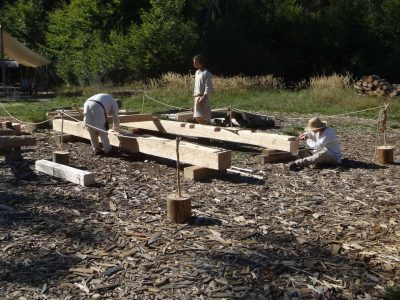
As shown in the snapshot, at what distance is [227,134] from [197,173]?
2346mm

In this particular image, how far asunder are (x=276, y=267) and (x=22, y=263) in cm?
213

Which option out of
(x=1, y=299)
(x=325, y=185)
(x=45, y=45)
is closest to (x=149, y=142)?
(x=325, y=185)

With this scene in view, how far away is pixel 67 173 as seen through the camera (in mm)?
8266

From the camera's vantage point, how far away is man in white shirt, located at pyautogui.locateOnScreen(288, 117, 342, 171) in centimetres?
920

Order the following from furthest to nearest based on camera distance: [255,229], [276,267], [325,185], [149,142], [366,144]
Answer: [366,144], [149,142], [325,185], [255,229], [276,267]

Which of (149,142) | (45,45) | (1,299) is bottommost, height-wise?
(1,299)

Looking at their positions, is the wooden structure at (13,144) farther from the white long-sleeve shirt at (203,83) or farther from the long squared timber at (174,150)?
the white long-sleeve shirt at (203,83)

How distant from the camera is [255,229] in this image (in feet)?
20.4

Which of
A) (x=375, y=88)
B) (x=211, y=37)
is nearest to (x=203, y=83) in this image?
(x=375, y=88)

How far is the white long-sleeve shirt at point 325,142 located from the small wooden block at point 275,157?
0.63 meters

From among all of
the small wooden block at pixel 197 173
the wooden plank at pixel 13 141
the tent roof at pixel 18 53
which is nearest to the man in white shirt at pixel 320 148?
the small wooden block at pixel 197 173

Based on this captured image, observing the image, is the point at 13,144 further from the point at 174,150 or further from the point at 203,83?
the point at 203,83

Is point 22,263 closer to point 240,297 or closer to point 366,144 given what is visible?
point 240,297

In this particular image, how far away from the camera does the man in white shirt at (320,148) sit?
9.20 m
